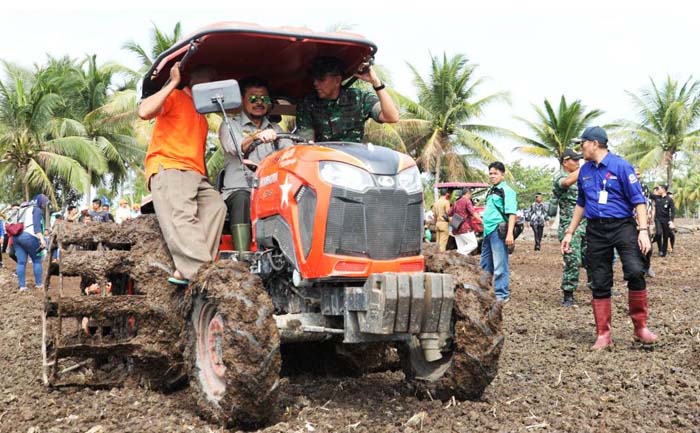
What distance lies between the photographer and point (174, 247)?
526cm

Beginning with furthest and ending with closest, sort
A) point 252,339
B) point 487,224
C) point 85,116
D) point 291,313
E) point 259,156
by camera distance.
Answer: point 85,116
point 487,224
point 259,156
point 291,313
point 252,339

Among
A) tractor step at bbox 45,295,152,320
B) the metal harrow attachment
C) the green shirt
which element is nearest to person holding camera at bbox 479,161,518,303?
the green shirt

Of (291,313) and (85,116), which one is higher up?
(85,116)

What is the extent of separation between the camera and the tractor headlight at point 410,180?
4648 millimetres

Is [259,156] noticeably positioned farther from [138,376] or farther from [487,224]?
[487,224]

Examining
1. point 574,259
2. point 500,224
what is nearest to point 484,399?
point 500,224

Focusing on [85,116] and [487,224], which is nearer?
Result: [487,224]

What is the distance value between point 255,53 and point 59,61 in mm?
39580

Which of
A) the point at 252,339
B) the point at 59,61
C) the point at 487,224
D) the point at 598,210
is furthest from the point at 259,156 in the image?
the point at 59,61

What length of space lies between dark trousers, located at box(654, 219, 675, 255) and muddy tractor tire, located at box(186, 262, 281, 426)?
17863mm

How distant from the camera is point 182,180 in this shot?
17.9 ft

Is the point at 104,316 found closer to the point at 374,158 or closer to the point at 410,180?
the point at 374,158

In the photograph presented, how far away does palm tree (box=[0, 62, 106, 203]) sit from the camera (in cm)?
3089

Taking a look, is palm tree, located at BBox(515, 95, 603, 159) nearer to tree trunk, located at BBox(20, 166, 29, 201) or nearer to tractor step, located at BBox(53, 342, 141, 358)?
tree trunk, located at BBox(20, 166, 29, 201)
